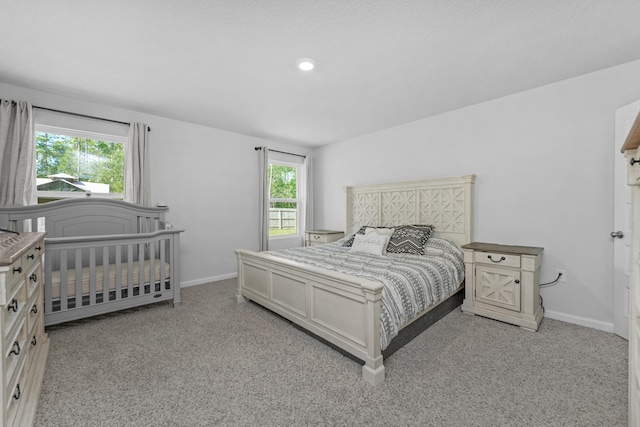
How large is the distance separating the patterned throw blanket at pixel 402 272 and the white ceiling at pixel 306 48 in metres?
1.80

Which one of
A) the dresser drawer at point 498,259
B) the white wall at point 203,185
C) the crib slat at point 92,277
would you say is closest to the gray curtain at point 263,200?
the white wall at point 203,185

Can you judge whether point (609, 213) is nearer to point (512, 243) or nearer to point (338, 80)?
point (512, 243)

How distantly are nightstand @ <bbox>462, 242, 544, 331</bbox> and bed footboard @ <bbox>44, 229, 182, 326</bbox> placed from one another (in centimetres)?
328

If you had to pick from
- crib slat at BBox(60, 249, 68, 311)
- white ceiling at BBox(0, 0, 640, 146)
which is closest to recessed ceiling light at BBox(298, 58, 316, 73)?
white ceiling at BBox(0, 0, 640, 146)

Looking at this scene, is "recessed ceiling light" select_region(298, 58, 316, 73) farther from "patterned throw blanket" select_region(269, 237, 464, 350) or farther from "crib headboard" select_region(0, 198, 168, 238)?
"crib headboard" select_region(0, 198, 168, 238)

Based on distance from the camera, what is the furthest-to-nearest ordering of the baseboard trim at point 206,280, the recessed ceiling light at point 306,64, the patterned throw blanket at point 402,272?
1. the baseboard trim at point 206,280
2. the recessed ceiling light at point 306,64
3. the patterned throw blanket at point 402,272

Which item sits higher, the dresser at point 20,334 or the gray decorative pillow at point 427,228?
the gray decorative pillow at point 427,228

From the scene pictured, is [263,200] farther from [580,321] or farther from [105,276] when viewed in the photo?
[580,321]

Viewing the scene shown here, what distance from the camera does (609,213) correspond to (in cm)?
248

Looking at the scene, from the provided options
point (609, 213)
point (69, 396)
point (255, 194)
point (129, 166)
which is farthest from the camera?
point (255, 194)

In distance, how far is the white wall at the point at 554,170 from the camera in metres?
2.50

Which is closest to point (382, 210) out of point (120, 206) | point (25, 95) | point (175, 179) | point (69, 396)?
point (175, 179)

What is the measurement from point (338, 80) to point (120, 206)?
2.87m

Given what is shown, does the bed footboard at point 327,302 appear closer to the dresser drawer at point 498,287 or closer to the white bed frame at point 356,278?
the white bed frame at point 356,278
